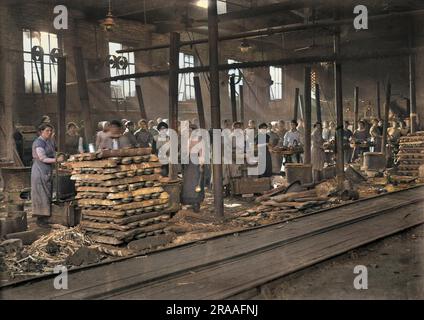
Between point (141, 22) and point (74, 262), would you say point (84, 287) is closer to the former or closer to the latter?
point (74, 262)

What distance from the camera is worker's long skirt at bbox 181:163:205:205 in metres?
10.1

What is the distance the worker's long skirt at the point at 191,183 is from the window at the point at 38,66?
8.36m

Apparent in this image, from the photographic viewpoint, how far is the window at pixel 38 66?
16.3 metres

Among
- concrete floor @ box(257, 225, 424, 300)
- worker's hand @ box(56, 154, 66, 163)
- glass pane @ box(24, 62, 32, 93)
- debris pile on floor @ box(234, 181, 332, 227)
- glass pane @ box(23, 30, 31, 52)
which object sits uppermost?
glass pane @ box(23, 30, 31, 52)

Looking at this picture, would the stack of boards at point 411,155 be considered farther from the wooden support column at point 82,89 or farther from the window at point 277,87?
A: the window at point 277,87

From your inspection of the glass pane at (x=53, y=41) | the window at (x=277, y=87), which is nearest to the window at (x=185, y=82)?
the glass pane at (x=53, y=41)

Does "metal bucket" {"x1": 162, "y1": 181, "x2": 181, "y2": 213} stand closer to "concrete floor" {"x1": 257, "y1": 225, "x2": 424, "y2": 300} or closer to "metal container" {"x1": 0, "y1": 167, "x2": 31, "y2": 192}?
"metal container" {"x1": 0, "y1": 167, "x2": 31, "y2": 192}

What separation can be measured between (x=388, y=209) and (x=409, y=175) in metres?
5.47

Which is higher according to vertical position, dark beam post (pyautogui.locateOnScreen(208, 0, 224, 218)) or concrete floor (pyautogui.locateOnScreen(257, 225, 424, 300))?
dark beam post (pyautogui.locateOnScreen(208, 0, 224, 218))

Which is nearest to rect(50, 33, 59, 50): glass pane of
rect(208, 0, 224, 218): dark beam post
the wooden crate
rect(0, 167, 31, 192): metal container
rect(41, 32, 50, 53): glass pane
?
rect(41, 32, 50, 53): glass pane

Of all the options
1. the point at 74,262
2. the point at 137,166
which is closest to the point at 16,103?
the point at 137,166

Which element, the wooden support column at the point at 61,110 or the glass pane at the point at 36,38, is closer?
the wooden support column at the point at 61,110

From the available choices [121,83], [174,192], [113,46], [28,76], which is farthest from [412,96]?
[28,76]

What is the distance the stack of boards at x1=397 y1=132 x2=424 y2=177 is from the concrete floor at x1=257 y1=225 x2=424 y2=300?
26.0 ft
